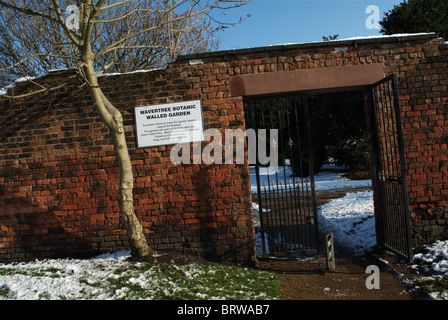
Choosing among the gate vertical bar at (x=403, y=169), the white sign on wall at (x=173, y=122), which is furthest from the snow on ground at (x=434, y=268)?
the white sign on wall at (x=173, y=122)

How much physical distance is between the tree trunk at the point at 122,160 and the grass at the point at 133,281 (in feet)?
1.18

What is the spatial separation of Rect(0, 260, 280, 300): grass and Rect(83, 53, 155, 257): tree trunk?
36cm

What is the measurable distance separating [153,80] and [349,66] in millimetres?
3164

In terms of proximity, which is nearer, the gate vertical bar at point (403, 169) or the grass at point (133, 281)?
the grass at point (133, 281)

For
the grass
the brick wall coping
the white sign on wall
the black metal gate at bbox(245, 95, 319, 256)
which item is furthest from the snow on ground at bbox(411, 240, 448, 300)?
the white sign on wall

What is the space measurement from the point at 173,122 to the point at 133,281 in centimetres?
244

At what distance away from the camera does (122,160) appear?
4.72 meters

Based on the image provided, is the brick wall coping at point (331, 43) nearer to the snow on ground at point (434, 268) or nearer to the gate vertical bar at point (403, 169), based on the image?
the gate vertical bar at point (403, 169)

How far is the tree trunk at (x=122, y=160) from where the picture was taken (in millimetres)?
4602

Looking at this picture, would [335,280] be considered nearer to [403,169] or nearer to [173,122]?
[403,169]

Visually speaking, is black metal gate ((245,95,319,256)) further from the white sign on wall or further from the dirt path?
the white sign on wall

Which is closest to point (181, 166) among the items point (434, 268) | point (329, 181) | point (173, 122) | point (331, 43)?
point (173, 122)

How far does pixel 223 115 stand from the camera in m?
5.20

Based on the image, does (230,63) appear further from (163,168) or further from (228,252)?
(228,252)
